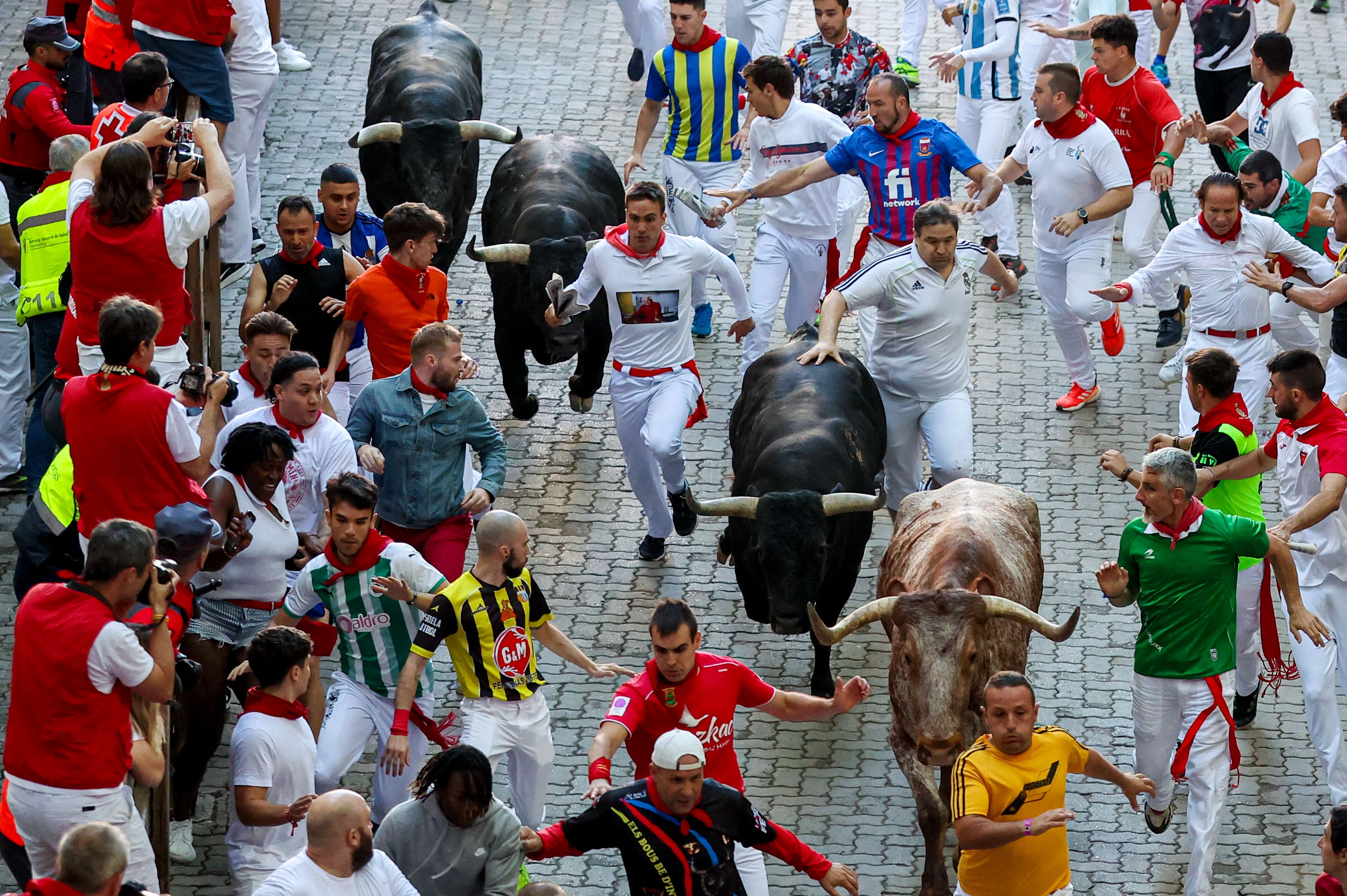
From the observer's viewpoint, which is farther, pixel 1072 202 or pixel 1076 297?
pixel 1072 202

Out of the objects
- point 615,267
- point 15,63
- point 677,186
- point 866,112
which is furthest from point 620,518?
point 15,63

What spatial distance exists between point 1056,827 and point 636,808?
5.60 ft

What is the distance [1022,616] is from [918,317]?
282cm

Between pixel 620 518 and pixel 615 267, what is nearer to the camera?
pixel 615 267

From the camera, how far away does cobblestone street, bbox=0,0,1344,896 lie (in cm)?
863

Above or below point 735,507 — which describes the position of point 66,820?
below

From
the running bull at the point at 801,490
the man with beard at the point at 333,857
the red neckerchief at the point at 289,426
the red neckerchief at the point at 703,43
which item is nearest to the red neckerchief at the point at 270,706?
the man with beard at the point at 333,857

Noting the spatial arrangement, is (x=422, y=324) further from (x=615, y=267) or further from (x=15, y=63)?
(x=15, y=63)

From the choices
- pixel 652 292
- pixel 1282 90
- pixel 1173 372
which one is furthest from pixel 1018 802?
pixel 1282 90

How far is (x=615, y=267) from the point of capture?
10602 millimetres

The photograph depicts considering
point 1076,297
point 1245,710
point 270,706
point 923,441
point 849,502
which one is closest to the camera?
point 270,706

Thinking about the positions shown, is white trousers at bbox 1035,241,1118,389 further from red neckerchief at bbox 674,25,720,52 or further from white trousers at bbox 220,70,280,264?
white trousers at bbox 220,70,280,264

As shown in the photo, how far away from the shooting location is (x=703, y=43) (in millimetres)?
13125

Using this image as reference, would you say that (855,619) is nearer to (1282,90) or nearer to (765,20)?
(1282,90)
